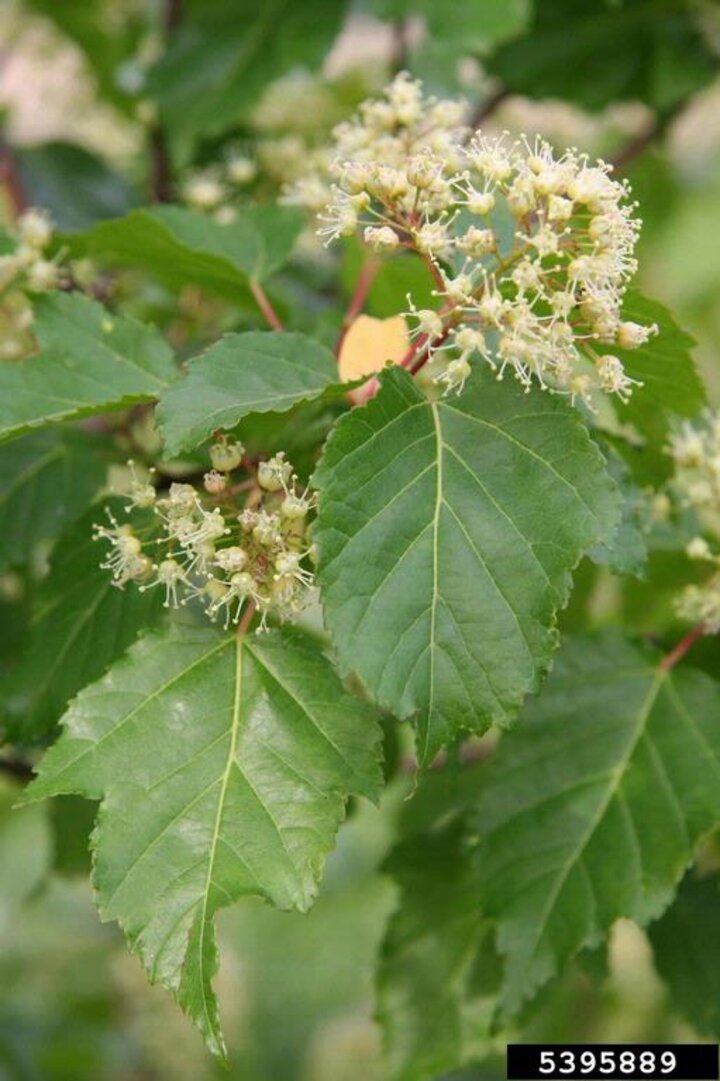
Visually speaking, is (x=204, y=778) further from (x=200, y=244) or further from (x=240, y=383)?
(x=200, y=244)

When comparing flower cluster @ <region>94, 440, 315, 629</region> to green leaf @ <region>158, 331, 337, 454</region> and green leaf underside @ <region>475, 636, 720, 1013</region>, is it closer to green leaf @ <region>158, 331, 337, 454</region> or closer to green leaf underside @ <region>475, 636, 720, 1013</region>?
green leaf @ <region>158, 331, 337, 454</region>

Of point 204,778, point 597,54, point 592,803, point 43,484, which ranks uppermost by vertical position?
point 597,54

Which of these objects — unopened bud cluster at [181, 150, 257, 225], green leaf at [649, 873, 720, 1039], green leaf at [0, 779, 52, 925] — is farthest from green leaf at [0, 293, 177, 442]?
green leaf at [0, 779, 52, 925]

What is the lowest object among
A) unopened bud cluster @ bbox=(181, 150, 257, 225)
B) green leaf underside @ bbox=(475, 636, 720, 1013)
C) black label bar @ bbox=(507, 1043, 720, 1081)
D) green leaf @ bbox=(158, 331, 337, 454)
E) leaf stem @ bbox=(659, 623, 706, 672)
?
black label bar @ bbox=(507, 1043, 720, 1081)

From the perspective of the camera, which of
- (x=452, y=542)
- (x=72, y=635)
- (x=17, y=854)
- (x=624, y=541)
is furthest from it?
(x=17, y=854)

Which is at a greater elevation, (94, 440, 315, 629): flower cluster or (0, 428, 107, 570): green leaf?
(0, 428, 107, 570): green leaf

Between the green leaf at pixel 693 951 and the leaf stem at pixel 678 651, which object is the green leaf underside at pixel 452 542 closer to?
the leaf stem at pixel 678 651

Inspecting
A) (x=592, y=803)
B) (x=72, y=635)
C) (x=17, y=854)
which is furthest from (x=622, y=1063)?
(x=17, y=854)
